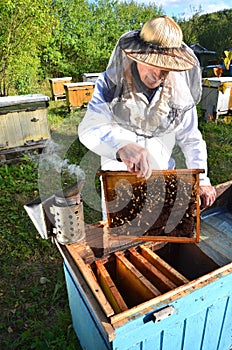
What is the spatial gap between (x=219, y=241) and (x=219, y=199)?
16.7 inches

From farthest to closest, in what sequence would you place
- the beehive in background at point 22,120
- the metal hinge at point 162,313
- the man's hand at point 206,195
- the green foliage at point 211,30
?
the green foliage at point 211,30, the beehive in background at point 22,120, the man's hand at point 206,195, the metal hinge at point 162,313

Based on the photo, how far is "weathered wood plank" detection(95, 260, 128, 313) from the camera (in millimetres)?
1173

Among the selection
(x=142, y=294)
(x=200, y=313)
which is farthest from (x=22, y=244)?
(x=200, y=313)

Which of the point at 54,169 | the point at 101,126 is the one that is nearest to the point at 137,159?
the point at 101,126

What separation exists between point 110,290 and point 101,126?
0.86 meters

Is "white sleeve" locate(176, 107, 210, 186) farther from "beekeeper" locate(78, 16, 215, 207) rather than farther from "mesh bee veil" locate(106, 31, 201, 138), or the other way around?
"mesh bee veil" locate(106, 31, 201, 138)

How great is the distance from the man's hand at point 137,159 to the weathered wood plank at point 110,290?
54cm

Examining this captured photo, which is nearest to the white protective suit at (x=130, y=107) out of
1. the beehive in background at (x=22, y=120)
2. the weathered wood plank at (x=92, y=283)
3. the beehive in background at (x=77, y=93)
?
the weathered wood plank at (x=92, y=283)

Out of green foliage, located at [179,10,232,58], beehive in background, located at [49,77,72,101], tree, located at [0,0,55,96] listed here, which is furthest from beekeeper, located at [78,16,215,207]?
green foliage, located at [179,10,232,58]

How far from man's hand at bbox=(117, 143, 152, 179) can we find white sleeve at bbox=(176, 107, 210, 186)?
60 centimetres

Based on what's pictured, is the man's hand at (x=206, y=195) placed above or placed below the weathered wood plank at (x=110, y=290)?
above

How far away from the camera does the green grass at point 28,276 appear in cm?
215

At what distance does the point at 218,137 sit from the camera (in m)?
5.89

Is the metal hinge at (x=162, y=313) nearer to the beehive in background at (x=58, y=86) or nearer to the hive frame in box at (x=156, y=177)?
the hive frame in box at (x=156, y=177)
